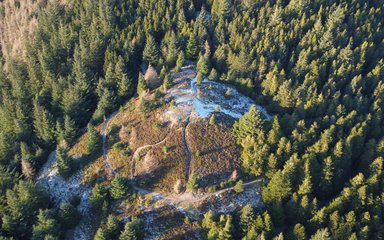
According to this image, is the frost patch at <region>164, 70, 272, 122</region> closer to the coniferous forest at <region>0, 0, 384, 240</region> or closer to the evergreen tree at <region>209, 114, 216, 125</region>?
the evergreen tree at <region>209, 114, 216, 125</region>

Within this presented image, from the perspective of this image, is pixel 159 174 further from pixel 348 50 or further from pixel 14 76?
pixel 348 50

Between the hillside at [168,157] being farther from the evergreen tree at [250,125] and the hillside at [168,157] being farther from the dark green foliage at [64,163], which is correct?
the evergreen tree at [250,125]

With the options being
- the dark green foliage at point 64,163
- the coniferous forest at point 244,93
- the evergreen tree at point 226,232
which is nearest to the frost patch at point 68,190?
the dark green foliage at point 64,163

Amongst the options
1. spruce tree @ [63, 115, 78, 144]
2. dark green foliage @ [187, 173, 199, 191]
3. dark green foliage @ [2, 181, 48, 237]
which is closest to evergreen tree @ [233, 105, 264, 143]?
dark green foliage @ [187, 173, 199, 191]

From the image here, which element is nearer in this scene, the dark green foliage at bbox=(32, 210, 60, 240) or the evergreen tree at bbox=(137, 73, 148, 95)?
Answer: the dark green foliage at bbox=(32, 210, 60, 240)

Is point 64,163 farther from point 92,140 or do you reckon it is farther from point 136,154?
point 136,154

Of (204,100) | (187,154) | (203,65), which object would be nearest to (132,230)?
(187,154)

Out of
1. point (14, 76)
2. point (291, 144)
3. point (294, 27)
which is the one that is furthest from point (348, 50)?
point (14, 76)

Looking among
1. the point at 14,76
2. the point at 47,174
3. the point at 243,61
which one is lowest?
the point at 47,174
